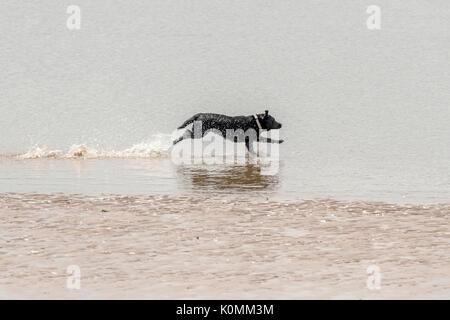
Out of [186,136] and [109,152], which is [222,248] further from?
[109,152]

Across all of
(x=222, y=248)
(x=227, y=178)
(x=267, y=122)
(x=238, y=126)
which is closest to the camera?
(x=222, y=248)

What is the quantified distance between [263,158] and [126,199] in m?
7.86

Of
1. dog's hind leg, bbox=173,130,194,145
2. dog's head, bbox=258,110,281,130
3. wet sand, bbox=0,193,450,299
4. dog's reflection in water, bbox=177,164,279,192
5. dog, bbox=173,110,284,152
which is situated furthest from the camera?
dog's hind leg, bbox=173,130,194,145

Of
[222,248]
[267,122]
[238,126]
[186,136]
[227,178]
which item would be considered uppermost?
[267,122]

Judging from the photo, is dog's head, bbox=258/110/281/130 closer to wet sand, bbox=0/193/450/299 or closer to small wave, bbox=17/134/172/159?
small wave, bbox=17/134/172/159

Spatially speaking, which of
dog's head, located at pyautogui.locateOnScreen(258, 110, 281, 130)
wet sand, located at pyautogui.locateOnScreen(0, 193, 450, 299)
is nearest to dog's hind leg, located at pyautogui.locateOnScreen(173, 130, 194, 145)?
dog's head, located at pyautogui.locateOnScreen(258, 110, 281, 130)

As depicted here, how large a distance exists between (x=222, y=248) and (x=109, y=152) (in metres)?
12.7

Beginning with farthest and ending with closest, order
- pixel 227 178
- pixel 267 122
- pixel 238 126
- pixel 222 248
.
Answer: pixel 238 126 → pixel 267 122 → pixel 227 178 → pixel 222 248

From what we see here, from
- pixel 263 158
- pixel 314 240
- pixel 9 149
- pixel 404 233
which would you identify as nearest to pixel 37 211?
pixel 314 240

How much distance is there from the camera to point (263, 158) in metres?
17.3

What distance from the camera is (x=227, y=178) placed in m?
12.8

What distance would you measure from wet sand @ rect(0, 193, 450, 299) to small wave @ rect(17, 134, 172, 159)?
8392 mm

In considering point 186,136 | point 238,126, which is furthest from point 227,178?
point 186,136

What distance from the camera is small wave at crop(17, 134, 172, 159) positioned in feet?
58.7
